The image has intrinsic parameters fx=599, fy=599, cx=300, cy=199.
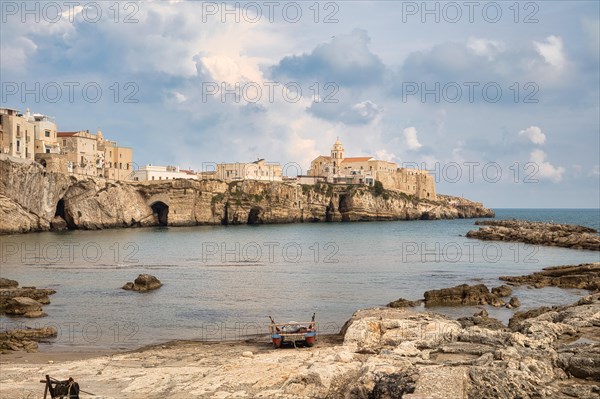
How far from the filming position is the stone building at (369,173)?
15575 centimetres

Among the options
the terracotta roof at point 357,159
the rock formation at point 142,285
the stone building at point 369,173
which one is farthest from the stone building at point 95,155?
the rock formation at point 142,285

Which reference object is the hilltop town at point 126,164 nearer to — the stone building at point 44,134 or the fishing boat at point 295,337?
the stone building at point 44,134

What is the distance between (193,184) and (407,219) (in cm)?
6464

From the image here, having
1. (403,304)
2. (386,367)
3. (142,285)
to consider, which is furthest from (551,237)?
(386,367)

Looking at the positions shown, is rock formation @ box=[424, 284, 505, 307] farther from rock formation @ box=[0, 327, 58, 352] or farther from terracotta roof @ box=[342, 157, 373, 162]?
terracotta roof @ box=[342, 157, 373, 162]

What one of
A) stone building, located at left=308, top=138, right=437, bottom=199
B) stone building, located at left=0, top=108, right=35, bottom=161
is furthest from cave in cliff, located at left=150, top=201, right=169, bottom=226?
stone building, located at left=308, top=138, right=437, bottom=199

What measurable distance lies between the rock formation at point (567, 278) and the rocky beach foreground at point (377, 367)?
18.4 m

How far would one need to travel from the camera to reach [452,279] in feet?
148

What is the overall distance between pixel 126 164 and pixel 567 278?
95.1m

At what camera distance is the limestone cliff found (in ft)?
275

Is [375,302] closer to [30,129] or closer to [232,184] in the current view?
[30,129]

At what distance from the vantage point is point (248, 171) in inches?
5453

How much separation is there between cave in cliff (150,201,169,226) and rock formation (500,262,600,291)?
8187cm

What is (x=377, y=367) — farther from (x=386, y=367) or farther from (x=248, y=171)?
(x=248, y=171)
